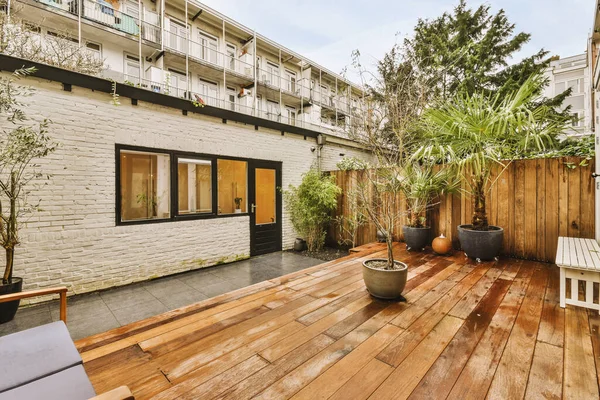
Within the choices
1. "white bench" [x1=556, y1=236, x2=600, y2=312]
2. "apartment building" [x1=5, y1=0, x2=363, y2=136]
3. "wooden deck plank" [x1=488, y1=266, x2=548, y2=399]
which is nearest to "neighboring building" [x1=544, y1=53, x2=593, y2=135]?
"apartment building" [x1=5, y1=0, x2=363, y2=136]

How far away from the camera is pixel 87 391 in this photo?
3.48 ft

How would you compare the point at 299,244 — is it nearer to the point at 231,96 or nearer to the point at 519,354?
the point at 519,354

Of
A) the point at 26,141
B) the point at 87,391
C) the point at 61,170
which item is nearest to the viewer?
the point at 87,391

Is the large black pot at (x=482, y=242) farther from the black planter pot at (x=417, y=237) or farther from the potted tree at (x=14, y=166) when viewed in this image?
the potted tree at (x=14, y=166)

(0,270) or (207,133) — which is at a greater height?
(207,133)

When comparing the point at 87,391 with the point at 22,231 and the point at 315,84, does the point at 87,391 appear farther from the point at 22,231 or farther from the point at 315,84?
the point at 315,84

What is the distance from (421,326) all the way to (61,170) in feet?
14.4

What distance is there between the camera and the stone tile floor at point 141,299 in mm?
2688

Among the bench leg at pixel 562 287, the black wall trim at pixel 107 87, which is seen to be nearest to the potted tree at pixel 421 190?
the bench leg at pixel 562 287

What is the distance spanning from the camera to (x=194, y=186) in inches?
182

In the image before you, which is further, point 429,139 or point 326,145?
point 326,145

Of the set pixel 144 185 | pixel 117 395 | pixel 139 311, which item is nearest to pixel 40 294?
pixel 117 395

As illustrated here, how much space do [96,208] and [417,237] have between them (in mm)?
4719

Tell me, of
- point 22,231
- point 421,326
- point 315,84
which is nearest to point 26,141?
point 22,231
